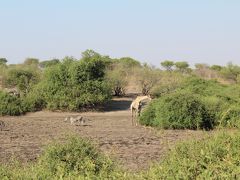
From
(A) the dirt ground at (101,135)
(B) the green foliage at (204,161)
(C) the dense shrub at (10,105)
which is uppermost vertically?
(C) the dense shrub at (10,105)

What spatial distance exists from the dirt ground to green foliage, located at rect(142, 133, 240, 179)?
6.06 ft

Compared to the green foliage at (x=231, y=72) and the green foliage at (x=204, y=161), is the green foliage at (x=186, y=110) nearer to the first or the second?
the green foliage at (x=204, y=161)

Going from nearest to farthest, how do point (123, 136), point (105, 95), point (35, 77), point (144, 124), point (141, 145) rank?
1. point (141, 145)
2. point (123, 136)
3. point (144, 124)
4. point (105, 95)
5. point (35, 77)

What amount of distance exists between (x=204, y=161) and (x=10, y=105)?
1070 inches

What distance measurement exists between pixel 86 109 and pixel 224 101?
10.1 metres

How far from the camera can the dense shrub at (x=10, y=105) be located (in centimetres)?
3359

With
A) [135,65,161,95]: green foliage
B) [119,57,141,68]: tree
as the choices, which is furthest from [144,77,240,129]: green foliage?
[119,57,141,68]: tree

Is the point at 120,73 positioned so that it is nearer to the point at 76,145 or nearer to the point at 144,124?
the point at 144,124

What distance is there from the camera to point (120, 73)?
4494 cm

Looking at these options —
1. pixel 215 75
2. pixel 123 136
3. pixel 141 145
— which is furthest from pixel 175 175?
pixel 215 75

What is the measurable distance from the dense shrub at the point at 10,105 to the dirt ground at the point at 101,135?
0.68 metres

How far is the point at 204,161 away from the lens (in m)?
7.63

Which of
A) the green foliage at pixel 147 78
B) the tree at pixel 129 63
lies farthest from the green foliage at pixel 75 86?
the tree at pixel 129 63

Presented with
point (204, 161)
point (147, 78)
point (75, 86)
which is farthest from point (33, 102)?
point (204, 161)
